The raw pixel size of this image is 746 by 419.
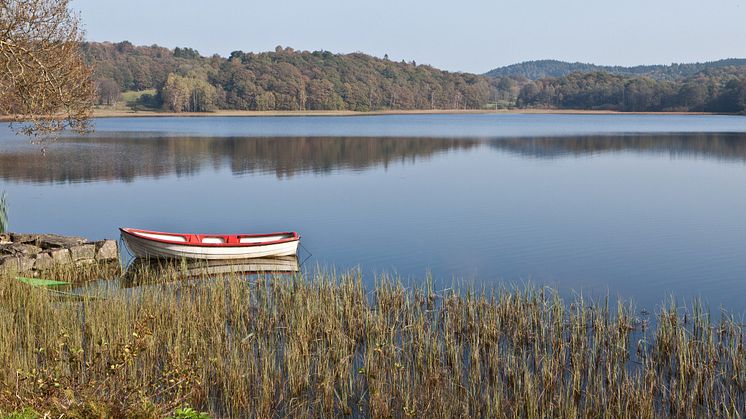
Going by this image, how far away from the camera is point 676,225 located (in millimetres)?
26859

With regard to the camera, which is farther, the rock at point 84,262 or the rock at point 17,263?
the rock at point 84,262

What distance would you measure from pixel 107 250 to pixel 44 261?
6.25ft

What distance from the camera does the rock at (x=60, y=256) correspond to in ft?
58.2

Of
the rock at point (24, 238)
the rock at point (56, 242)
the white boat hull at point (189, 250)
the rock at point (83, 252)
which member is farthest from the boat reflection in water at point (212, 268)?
the rock at point (24, 238)

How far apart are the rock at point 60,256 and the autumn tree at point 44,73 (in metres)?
3.75

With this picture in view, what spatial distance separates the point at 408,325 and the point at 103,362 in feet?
16.8

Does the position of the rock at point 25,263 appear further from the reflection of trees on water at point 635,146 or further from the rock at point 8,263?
the reflection of trees on water at point 635,146

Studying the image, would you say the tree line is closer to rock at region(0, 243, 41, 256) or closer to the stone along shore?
the stone along shore

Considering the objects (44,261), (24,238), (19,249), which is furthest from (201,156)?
(44,261)

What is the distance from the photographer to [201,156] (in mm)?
55000

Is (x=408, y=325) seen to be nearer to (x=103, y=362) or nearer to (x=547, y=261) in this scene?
(x=103, y=362)

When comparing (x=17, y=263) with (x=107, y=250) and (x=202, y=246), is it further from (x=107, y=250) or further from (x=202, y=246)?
(x=202, y=246)

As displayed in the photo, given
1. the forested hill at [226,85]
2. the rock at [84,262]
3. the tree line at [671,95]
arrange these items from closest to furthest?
1. the rock at [84,262]
2. the tree line at [671,95]
3. the forested hill at [226,85]

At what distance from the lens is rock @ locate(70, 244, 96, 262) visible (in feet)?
60.4
